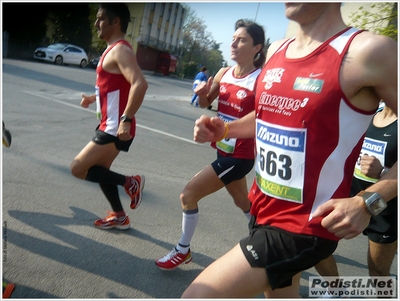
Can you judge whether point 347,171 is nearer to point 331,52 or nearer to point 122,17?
point 331,52

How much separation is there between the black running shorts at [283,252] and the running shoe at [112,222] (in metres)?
2.21

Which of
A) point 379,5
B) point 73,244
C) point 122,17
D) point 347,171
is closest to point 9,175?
point 73,244

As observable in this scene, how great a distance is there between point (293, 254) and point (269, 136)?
0.53m

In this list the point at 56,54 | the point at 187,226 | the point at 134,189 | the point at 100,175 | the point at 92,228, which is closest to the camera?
the point at 187,226

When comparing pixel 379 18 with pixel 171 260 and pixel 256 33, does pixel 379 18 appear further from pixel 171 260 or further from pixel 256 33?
pixel 171 260

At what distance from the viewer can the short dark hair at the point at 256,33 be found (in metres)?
3.27

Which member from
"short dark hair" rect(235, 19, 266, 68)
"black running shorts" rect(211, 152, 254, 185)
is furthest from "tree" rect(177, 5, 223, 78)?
"black running shorts" rect(211, 152, 254, 185)

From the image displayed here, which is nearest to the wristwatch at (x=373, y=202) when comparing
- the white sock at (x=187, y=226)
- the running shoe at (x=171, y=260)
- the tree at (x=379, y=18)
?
the white sock at (x=187, y=226)

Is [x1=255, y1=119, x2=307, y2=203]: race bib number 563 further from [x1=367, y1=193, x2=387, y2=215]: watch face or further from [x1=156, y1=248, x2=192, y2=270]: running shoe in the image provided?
[x1=156, y1=248, x2=192, y2=270]: running shoe

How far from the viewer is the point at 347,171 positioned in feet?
5.46

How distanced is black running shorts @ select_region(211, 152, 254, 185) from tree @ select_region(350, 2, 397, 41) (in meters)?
4.08

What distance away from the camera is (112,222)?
12.0 feet

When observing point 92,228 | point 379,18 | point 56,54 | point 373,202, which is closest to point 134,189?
point 92,228

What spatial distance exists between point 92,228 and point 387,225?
8.32 ft
